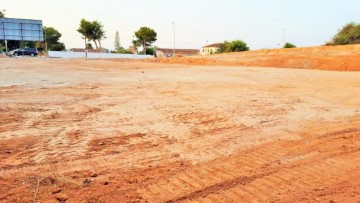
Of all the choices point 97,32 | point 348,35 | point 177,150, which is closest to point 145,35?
point 97,32

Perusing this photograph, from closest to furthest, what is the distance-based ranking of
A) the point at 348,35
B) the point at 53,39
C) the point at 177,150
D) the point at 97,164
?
the point at 97,164 < the point at 177,150 < the point at 348,35 < the point at 53,39

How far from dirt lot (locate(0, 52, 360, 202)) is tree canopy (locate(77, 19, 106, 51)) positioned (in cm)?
6570

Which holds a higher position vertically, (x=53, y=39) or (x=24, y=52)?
(x=53, y=39)

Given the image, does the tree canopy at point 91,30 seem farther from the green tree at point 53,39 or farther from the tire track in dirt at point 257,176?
the tire track in dirt at point 257,176

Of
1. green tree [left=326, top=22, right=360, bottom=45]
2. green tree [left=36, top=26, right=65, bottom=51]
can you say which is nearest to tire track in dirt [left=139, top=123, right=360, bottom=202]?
green tree [left=326, top=22, right=360, bottom=45]

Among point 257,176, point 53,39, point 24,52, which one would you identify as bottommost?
point 257,176

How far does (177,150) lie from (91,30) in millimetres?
70890

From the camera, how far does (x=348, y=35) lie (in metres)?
44.6

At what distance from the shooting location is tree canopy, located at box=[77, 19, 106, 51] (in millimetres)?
70562

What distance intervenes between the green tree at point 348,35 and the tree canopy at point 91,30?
1831 inches

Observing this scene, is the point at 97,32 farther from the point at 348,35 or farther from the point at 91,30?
the point at 348,35

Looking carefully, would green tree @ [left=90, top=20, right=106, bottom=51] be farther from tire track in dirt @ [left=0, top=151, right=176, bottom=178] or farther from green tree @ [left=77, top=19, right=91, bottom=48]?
tire track in dirt @ [left=0, top=151, right=176, bottom=178]

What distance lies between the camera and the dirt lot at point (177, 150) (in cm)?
339

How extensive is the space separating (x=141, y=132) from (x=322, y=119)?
11.9 feet
